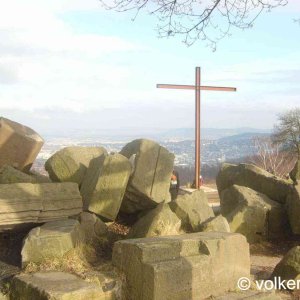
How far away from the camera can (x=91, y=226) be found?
21.7 feet

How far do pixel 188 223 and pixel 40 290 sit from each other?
307cm

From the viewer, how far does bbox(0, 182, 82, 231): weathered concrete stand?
6066 millimetres

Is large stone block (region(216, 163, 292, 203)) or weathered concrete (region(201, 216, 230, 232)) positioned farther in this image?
large stone block (region(216, 163, 292, 203))

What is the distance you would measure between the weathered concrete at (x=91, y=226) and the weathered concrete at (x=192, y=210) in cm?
113

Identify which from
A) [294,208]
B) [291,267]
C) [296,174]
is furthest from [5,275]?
[296,174]

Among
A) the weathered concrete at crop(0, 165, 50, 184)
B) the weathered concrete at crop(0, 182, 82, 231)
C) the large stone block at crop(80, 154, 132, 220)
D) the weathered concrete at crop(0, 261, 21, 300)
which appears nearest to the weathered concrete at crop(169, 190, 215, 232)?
the large stone block at crop(80, 154, 132, 220)

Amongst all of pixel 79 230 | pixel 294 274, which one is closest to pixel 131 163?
pixel 79 230

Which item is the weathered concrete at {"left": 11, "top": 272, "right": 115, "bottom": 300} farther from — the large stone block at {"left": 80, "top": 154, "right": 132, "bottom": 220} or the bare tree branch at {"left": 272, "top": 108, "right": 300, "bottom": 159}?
the bare tree branch at {"left": 272, "top": 108, "right": 300, "bottom": 159}

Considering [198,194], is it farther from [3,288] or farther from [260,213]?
[3,288]

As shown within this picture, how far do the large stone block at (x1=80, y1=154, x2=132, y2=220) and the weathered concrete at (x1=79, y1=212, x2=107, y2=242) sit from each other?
280 mm

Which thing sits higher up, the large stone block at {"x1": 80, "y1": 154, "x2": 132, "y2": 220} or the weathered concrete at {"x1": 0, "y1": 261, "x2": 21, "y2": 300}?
the large stone block at {"x1": 80, "y1": 154, "x2": 132, "y2": 220}

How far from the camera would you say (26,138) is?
310 inches

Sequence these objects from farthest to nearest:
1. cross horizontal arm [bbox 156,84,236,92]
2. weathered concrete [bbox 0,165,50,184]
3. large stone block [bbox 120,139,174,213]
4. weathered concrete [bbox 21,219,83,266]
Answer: cross horizontal arm [bbox 156,84,236,92] → large stone block [bbox 120,139,174,213] → weathered concrete [bbox 0,165,50,184] → weathered concrete [bbox 21,219,83,266]

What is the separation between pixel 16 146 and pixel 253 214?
448 cm
